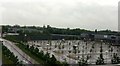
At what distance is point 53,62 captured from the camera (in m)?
9.98

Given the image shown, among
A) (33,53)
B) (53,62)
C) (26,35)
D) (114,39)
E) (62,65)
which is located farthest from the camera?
(26,35)

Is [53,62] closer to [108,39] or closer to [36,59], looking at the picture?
[36,59]

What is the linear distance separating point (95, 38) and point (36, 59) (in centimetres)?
1517

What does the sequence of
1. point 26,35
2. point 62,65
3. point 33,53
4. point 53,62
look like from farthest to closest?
point 26,35 → point 33,53 → point 53,62 → point 62,65

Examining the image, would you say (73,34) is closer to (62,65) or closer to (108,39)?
(108,39)

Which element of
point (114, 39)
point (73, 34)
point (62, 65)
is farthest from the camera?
point (73, 34)

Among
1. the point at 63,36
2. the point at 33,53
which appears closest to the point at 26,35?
the point at 63,36

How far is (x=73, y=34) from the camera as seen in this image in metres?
29.9

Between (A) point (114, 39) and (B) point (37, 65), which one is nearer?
(B) point (37, 65)

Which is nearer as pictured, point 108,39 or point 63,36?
point 108,39

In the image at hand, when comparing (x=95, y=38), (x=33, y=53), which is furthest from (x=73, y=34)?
(x=33, y=53)

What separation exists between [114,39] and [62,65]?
15.5 meters

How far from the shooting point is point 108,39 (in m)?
25.2

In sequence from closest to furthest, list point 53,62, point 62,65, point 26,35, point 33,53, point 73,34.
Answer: point 62,65 → point 53,62 → point 33,53 → point 26,35 → point 73,34
